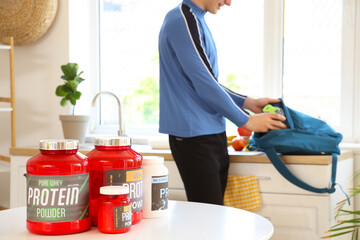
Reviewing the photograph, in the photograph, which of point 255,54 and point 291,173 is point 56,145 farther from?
point 255,54

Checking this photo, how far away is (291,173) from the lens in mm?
1908

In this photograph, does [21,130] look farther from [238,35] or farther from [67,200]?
[67,200]

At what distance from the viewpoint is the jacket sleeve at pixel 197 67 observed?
1648 millimetres

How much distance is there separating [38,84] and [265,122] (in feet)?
5.01

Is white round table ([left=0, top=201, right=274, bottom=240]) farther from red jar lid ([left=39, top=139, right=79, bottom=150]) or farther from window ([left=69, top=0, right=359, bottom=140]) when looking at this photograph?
window ([left=69, top=0, right=359, bottom=140])

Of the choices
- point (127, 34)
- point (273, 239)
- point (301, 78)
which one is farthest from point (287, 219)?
point (127, 34)

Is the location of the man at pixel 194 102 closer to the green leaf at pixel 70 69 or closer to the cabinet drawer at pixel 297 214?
the cabinet drawer at pixel 297 214

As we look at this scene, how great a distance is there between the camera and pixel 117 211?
0.87 meters

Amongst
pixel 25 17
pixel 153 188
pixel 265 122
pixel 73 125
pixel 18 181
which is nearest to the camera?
pixel 153 188

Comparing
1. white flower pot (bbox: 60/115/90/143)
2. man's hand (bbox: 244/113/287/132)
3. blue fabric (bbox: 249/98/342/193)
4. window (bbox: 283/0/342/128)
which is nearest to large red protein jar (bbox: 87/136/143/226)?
man's hand (bbox: 244/113/287/132)

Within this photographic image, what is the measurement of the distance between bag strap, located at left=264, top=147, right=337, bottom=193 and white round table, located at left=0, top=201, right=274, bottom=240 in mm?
867

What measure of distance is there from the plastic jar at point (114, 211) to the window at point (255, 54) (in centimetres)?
191

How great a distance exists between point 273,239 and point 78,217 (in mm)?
1308

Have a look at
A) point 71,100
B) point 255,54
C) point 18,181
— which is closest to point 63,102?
point 71,100
